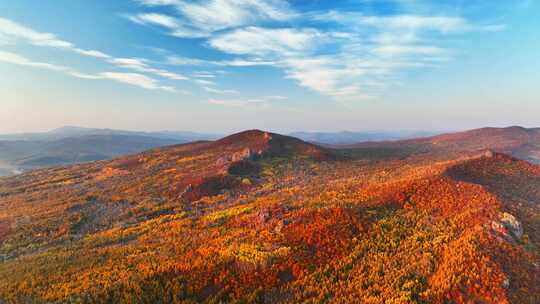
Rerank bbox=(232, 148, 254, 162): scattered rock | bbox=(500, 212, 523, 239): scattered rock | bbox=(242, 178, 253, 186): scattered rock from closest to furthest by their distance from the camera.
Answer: bbox=(500, 212, 523, 239): scattered rock → bbox=(242, 178, 253, 186): scattered rock → bbox=(232, 148, 254, 162): scattered rock

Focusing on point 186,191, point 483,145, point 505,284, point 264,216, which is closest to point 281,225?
point 264,216

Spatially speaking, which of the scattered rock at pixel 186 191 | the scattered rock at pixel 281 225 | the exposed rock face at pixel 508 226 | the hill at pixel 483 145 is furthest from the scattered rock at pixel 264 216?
the hill at pixel 483 145

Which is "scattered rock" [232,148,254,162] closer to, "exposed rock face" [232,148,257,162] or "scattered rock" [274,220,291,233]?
"exposed rock face" [232,148,257,162]

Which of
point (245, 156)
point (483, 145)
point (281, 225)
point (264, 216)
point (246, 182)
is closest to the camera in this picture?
point (281, 225)

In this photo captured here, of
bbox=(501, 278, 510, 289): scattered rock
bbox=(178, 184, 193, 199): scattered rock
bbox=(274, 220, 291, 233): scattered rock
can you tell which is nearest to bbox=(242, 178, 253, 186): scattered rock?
bbox=(178, 184, 193, 199): scattered rock

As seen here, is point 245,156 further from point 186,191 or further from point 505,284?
point 505,284

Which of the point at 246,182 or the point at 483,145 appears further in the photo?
the point at 483,145

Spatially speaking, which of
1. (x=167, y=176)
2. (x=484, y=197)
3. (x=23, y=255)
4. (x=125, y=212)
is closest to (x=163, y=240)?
(x=23, y=255)

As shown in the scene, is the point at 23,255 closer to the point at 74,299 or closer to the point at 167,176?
the point at 74,299
